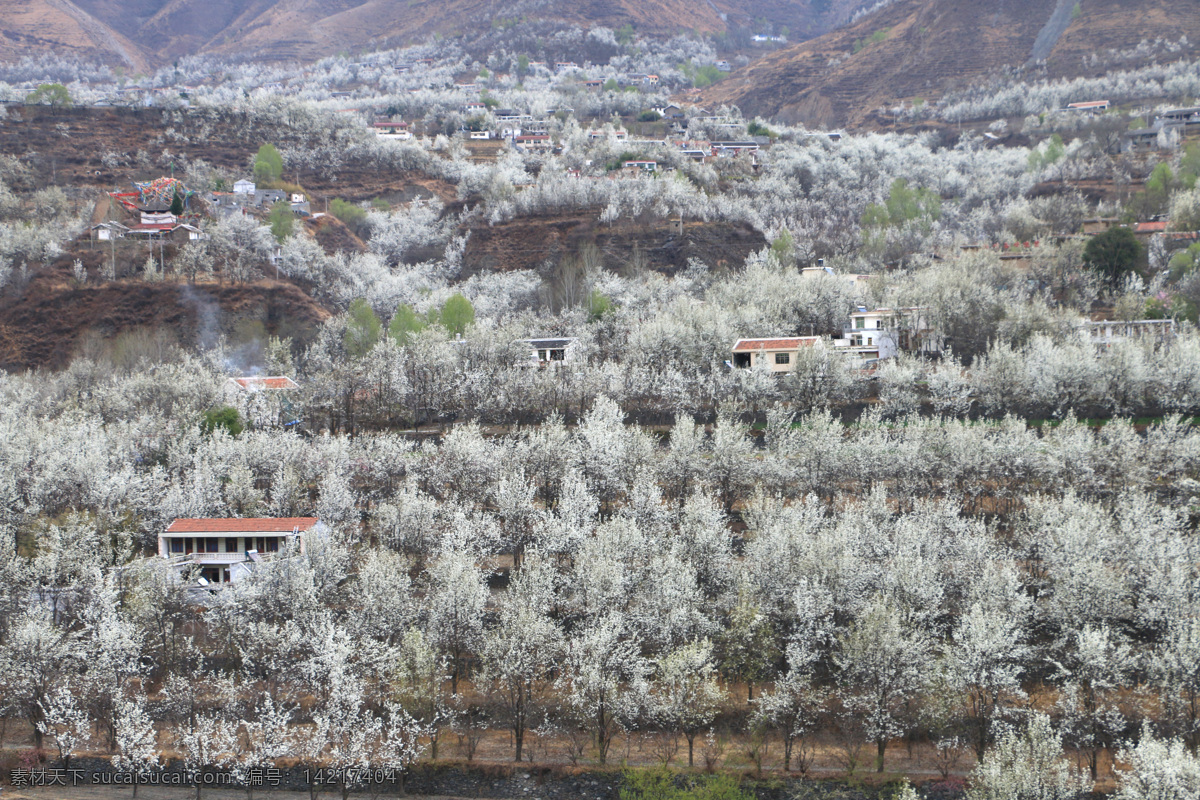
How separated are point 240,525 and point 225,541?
2.92ft

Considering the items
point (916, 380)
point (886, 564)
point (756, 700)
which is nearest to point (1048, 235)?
point (916, 380)

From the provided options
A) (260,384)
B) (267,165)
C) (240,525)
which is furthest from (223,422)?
(267,165)

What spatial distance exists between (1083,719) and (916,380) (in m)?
28.2

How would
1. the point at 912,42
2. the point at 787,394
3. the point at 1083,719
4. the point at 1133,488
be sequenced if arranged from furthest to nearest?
the point at 912,42, the point at 787,394, the point at 1133,488, the point at 1083,719

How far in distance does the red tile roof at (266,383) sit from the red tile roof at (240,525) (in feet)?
60.9

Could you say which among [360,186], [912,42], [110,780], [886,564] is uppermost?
[912,42]

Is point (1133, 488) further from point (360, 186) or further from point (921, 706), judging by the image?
point (360, 186)

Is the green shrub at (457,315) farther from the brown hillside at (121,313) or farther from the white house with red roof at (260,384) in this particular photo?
the brown hillside at (121,313)

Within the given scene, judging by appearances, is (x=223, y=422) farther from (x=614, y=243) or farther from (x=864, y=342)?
(x=614, y=243)

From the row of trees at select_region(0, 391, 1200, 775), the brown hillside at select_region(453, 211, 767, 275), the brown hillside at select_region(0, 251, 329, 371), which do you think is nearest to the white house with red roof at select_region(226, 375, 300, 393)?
the brown hillside at select_region(0, 251, 329, 371)

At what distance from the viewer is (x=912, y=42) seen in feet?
557

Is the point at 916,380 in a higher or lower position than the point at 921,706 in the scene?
higher

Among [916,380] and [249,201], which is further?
[249,201]

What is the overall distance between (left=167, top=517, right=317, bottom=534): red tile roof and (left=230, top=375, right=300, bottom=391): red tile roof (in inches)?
731
